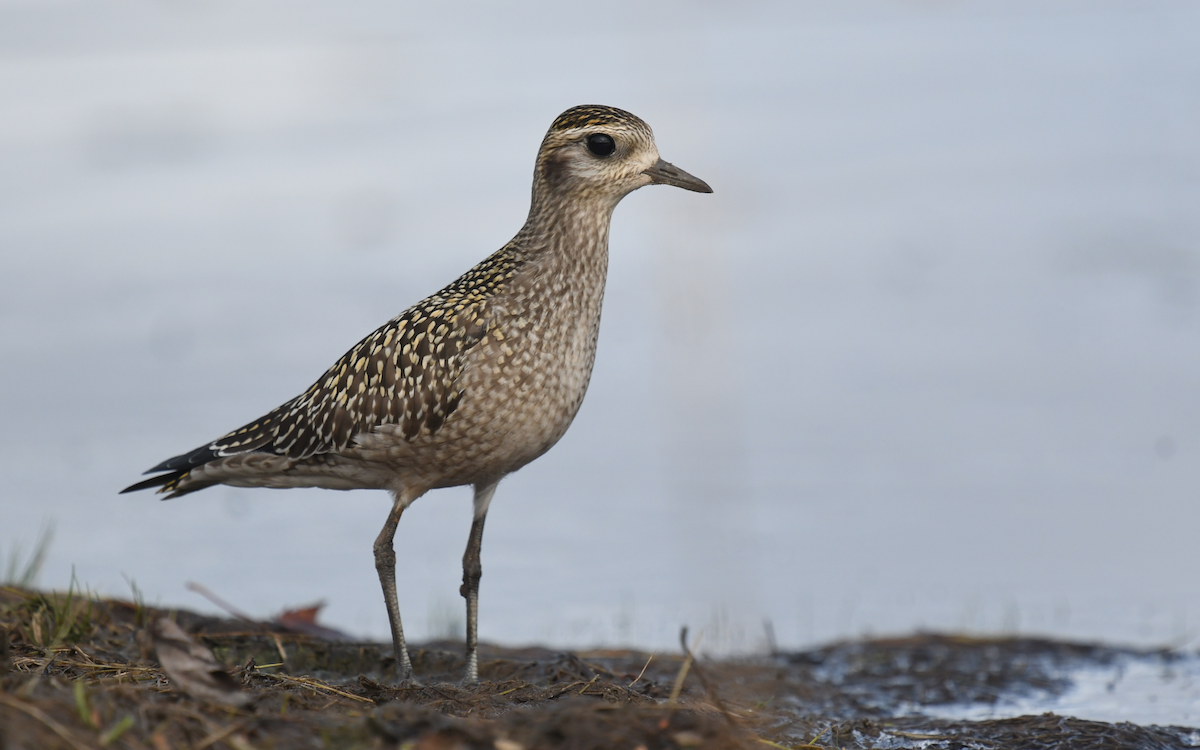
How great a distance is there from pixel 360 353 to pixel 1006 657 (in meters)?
4.57

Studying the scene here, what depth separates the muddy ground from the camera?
3.73 m

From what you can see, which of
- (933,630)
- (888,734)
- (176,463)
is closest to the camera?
(888,734)

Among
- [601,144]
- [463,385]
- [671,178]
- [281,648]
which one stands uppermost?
[601,144]

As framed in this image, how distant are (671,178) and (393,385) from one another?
1.68 metres

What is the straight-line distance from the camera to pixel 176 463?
6.77 m

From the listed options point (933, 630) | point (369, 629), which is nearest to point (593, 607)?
point (369, 629)

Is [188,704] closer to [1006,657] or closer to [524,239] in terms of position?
[524,239]

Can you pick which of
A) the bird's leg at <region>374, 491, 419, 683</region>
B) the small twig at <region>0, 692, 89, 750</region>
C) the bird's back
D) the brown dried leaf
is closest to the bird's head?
the bird's back

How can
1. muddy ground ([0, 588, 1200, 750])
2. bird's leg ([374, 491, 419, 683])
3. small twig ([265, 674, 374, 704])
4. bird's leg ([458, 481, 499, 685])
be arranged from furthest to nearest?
bird's leg ([458, 481, 499, 685])
bird's leg ([374, 491, 419, 683])
small twig ([265, 674, 374, 704])
muddy ground ([0, 588, 1200, 750])

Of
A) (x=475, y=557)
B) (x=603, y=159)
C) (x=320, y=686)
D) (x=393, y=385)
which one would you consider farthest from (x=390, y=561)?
(x=603, y=159)

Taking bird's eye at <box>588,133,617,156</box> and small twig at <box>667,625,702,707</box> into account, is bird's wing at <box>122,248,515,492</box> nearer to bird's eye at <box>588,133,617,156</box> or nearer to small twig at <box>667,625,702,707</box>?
bird's eye at <box>588,133,617,156</box>

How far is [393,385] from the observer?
602 centimetres

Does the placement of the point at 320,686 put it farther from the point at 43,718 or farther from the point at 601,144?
the point at 601,144

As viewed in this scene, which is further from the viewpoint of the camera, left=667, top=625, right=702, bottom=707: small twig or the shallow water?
the shallow water
